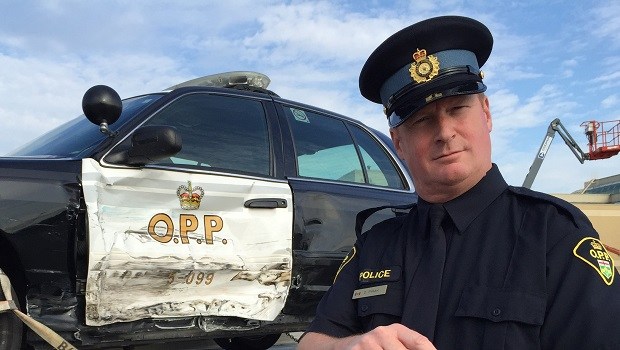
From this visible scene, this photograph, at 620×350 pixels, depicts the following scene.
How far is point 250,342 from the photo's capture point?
15.4 ft

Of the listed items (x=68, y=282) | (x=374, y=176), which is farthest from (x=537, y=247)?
(x=374, y=176)

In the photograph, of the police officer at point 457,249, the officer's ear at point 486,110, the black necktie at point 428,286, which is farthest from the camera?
the officer's ear at point 486,110

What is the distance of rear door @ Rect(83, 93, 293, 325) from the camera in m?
2.78

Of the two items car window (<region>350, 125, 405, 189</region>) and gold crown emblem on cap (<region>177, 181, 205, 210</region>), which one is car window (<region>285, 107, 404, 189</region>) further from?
gold crown emblem on cap (<region>177, 181, 205, 210</region>)

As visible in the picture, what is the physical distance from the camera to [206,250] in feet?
9.88

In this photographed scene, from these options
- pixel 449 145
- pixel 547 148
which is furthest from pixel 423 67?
pixel 547 148

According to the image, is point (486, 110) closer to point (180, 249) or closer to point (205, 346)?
point (180, 249)

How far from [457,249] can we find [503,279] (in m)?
0.13

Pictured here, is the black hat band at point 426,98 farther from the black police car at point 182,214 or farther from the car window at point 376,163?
the car window at point 376,163

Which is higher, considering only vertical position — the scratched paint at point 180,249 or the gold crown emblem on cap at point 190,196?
the gold crown emblem on cap at point 190,196

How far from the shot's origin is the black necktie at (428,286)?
3.94 feet

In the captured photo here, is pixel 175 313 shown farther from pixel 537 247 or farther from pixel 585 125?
pixel 585 125

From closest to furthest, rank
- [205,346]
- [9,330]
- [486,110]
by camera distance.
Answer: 1. [486,110]
2. [9,330]
3. [205,346]

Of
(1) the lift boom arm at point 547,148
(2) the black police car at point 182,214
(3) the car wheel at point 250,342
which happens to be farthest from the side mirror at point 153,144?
(1) the lift boom arm at point 547,148
